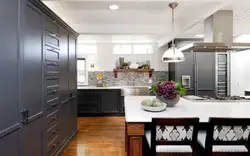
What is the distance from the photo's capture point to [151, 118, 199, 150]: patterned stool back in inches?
70.7

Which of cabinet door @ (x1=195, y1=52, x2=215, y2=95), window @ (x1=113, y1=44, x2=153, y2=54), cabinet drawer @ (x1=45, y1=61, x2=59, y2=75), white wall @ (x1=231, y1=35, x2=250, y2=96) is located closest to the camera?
cabinet drawer @ (x1=45, y1=61, x2=59, y2=75)

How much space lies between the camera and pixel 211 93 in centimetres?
614

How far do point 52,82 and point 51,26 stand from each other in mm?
768

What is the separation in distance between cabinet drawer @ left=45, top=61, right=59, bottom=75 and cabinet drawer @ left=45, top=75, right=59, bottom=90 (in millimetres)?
58

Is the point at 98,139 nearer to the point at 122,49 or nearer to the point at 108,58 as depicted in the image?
the point at 108,58

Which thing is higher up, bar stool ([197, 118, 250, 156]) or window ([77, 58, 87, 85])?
window ([77, 58, 87, 85])

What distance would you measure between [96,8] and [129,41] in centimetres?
332

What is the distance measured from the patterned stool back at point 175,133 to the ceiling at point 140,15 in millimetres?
1689

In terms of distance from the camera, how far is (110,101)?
21.1 feet

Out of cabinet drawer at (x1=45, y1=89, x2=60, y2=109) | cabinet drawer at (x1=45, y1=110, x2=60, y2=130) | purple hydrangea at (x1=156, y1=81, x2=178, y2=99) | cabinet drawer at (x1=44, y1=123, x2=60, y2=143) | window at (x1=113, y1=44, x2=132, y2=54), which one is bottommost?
cabinet drawer at (x1=44, y1=123, x2=60, y2=143)

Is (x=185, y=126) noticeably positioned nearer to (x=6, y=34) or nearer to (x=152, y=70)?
(x=6, y=34)

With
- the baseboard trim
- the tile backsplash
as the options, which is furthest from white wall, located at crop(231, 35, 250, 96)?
the baseboard trim

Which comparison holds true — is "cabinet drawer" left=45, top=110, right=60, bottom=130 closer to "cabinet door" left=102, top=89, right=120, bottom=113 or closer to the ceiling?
the ceiling

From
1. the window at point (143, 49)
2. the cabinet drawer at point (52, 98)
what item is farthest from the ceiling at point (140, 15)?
the window at point (143, 49)
